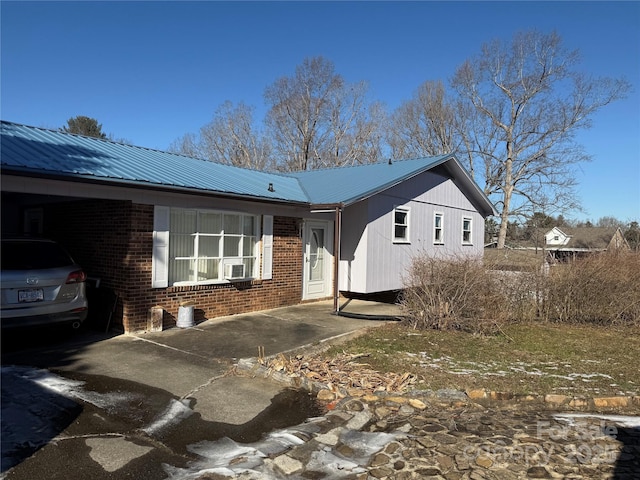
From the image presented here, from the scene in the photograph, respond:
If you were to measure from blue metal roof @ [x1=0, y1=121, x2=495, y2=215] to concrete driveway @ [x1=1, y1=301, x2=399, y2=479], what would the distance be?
2754mm

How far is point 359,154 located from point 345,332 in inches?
1075

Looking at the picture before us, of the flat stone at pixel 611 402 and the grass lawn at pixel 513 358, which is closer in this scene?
the flat stone at pixel 611 402

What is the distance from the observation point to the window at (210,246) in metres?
9.23

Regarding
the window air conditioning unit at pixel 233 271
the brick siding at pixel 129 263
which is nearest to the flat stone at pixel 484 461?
the brick siding at pixel 129 263

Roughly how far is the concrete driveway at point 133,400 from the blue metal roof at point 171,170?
9.04ft

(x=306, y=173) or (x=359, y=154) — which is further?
(x=359, y=154)

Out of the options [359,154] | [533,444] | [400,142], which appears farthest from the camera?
[400,142]

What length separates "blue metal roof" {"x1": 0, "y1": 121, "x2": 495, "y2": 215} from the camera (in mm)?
7273

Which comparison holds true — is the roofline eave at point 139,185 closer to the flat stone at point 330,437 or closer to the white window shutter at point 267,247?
the white window shutter at point 267,247

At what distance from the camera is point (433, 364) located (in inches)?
269

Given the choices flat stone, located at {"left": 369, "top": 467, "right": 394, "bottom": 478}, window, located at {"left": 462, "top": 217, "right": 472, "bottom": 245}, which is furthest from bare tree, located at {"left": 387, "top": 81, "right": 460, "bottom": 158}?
flat stone, located at {"left": 369, "top": 467, "right": 394, "bottom": 478}

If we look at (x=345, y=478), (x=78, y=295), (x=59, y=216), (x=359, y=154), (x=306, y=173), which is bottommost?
(x=345, y=478)

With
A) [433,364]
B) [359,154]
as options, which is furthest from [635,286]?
[359,154]

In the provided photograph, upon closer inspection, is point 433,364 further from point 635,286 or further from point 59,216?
point 59,216
